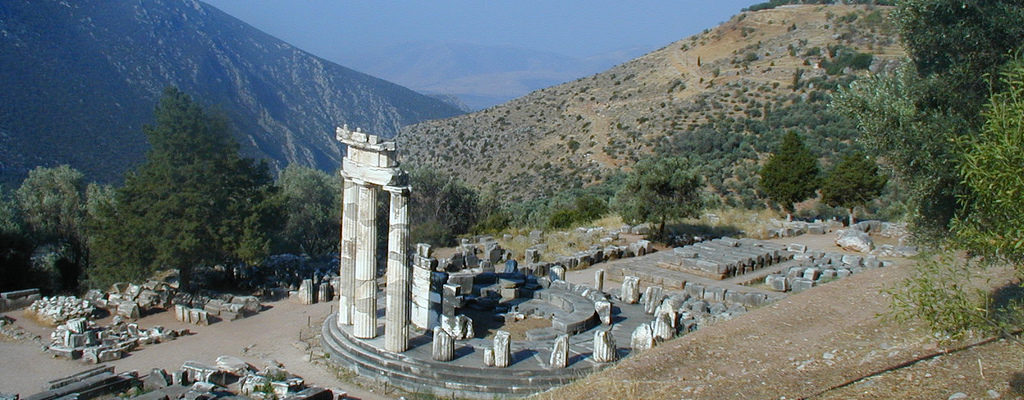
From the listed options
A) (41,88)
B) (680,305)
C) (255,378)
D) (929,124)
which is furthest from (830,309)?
(41,88)

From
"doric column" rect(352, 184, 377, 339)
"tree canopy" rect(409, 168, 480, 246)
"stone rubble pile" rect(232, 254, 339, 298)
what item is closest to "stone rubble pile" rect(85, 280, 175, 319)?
"stone rubble pile" rect(232, 254, 339, 298)

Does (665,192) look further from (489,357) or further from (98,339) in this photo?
(98,339)

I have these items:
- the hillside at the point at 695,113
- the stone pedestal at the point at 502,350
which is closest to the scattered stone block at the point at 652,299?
the stone pedestal at the point at 502,350

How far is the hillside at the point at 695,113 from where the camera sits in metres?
48.4

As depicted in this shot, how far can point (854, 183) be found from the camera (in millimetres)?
31922

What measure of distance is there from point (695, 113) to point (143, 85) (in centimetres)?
4060

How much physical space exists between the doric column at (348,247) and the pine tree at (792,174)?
23.5 meters

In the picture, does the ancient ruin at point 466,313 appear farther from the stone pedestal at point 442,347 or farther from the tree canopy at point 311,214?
the tree canopy at point 311,214

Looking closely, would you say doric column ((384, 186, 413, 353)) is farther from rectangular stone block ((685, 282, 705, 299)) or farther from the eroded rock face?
the eroded rock face

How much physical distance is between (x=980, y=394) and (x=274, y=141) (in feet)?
188

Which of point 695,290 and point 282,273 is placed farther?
point 282,273

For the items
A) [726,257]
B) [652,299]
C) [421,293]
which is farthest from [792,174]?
[421,293]

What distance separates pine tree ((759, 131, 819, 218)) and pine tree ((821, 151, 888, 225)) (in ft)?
2.87

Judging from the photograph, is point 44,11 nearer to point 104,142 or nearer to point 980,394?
point 104,142
